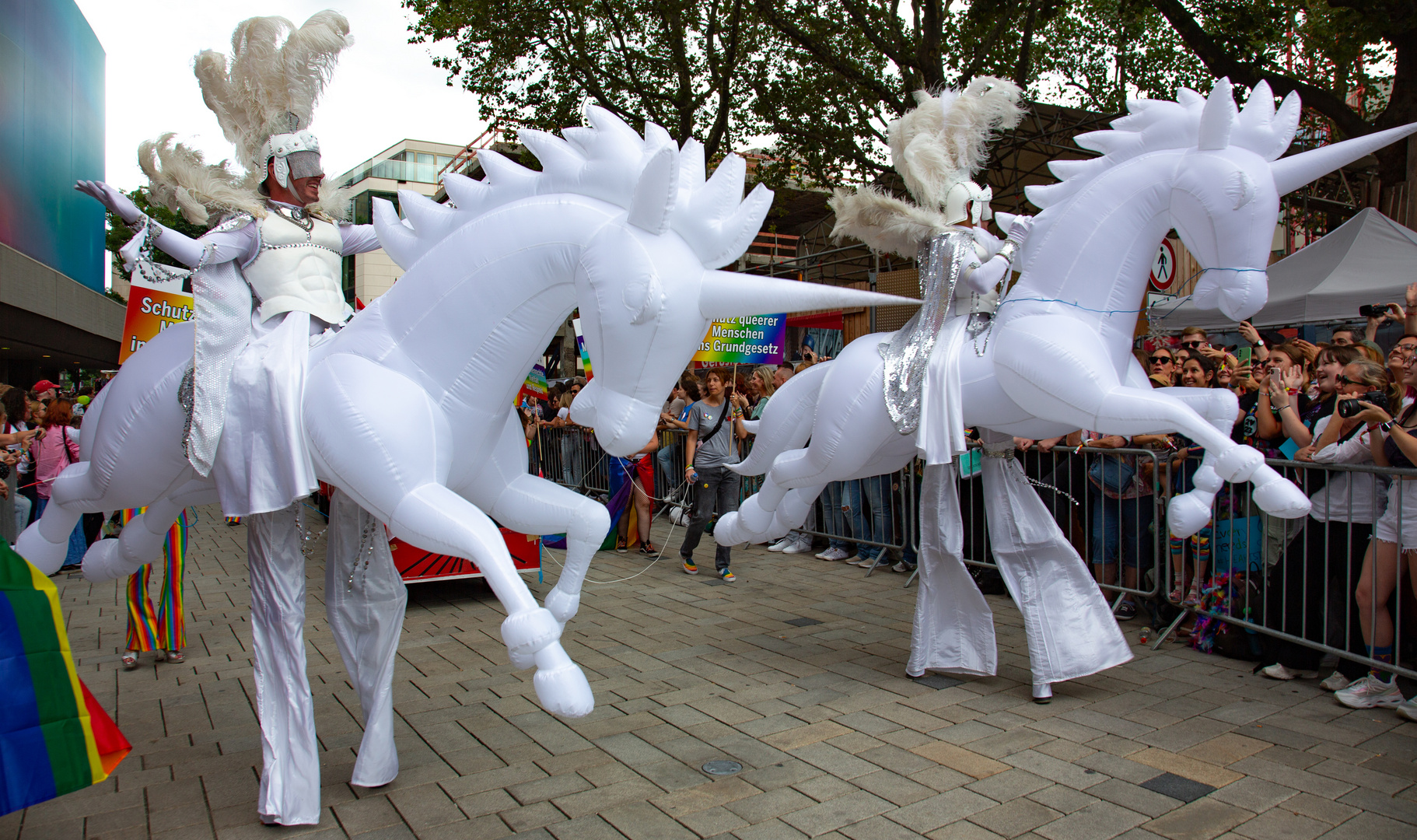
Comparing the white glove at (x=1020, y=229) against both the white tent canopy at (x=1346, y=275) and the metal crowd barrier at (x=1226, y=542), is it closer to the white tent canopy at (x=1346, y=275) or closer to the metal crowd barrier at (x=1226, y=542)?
the metal crowd barrier at (x=1226, y=542)

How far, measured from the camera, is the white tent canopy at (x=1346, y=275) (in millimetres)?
7980

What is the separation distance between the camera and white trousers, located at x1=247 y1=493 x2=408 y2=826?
2.95m

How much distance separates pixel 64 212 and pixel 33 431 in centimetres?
1178

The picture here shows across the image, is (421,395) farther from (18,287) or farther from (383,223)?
(18,287)

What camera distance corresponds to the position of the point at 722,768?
11.2 feet

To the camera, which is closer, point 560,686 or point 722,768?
point 560,686

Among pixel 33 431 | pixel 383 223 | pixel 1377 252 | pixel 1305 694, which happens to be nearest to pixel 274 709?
pixel 383 223

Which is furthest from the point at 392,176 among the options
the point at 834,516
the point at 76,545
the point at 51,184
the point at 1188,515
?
the point at 1188,515

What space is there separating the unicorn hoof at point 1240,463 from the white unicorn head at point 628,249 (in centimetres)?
143

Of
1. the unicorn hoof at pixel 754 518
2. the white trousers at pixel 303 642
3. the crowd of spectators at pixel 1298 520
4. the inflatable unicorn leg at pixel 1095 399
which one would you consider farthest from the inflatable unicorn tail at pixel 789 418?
the crowd of spectators at pixel 1298 520

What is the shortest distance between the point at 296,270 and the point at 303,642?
129cm

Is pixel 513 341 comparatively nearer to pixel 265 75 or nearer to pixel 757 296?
pixel 757 296

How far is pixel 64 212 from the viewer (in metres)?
16.4

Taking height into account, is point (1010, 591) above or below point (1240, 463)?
below
